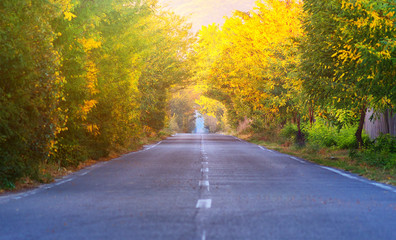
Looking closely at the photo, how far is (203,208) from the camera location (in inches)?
383

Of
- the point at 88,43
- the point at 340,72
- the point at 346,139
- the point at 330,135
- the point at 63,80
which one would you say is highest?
the point at 88,43

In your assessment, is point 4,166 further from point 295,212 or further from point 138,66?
point 138,66

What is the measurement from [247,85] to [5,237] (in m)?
36.8

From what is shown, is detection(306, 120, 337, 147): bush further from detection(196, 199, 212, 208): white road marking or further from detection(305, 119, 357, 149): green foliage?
detection(196, 199, 212, 208): white road marking

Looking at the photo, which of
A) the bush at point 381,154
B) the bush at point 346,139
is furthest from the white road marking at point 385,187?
the bush at point 346,139

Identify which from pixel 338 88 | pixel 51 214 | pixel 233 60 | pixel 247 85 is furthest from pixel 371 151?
pixel 233 60

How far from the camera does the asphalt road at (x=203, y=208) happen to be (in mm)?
7613

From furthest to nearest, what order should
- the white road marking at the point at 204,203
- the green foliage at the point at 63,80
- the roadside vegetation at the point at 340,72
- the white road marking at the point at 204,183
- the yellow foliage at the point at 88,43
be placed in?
the yellow foliage at the point at 88,43 → the roadside vegetation at the point at 340,72 → the white road marking at the point at 204,183 → the green foliage at the point at 63,80 → the white road marking at the point at 204,203

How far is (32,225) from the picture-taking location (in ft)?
26.8

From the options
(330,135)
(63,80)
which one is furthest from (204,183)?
(330,135)

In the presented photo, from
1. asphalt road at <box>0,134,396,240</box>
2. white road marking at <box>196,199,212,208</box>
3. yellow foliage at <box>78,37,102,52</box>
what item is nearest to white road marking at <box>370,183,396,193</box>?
asphalt road at <box>0,134,396,240</box>

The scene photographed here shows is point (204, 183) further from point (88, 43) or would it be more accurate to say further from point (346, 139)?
point (346, 139)

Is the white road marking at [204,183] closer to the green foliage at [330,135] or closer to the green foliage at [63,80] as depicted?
the green foliage at [63,80]

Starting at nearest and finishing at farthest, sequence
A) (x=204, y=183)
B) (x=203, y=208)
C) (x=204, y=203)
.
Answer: (x=203, y=208) < (x=204, y=203) < (x=204, y=183)
